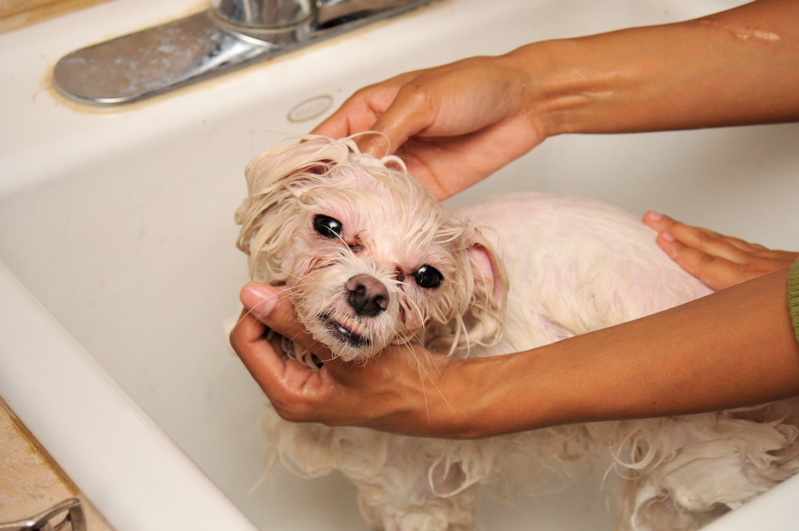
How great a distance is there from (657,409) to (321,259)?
422mm

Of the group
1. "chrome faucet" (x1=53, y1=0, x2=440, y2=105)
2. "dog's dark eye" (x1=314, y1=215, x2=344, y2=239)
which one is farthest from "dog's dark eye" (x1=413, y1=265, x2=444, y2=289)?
"chrome faucet" (x1=53, y1=0, x2=440, y2=105)

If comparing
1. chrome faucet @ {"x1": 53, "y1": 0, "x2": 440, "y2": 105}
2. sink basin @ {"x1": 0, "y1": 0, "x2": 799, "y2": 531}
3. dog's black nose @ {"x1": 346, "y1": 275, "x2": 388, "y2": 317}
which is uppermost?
chrome faucet @ {"x1": 53, "y1": 0, "x2": 440, "y2": 105}

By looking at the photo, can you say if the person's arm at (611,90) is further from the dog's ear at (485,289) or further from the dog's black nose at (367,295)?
the dog's black nose at (367,295)

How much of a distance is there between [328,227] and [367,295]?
0.44 ft

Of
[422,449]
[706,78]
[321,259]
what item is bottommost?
[422,449]

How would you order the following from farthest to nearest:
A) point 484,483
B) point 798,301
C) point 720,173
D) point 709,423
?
1. point 720,173
2. point 484,483
3. point 709,423
4. point 798,301

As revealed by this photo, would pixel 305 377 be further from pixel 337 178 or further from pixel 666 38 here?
pixel 666 38

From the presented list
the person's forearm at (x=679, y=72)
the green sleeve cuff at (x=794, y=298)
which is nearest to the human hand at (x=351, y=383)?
the green sleeve cuff at (x=794, y=298)

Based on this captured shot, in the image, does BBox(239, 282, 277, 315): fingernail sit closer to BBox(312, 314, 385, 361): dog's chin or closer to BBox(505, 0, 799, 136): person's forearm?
BBox(312, 314, 385, 361): dog's chin

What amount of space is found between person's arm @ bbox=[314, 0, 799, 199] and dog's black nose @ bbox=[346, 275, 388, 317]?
0.36 m

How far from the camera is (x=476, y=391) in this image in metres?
0.86

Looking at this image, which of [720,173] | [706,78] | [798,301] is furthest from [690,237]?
[720,173]

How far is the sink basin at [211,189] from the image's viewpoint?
115 cm

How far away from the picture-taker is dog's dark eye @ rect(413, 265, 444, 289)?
866 millimetres
